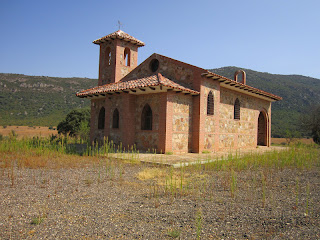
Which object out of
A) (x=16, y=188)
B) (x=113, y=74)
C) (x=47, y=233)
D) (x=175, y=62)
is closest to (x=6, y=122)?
(x=113, y=74)

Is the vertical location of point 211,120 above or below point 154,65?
Result: below

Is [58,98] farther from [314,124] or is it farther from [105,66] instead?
[314,124]

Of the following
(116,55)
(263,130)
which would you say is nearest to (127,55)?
(116,55)

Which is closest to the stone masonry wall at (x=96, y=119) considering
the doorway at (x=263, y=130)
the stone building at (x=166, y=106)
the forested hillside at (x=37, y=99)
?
the stone building at (x=166, y=106)

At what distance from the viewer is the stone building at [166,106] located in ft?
42.4

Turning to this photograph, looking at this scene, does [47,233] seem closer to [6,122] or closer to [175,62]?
[175,62]

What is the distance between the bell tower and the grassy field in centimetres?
1080

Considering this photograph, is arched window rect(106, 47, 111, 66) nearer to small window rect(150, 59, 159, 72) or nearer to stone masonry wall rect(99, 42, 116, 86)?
stone masonry wall rect(99, 42, 116, 86)

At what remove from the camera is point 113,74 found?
17828 mm

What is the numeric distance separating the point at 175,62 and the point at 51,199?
11.0 metres

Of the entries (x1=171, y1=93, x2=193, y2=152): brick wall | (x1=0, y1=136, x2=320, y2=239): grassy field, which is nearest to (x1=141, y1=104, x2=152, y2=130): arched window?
(x1=171, y1=93, x2=193, y2=152): brick wall

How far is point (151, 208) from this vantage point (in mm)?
4738

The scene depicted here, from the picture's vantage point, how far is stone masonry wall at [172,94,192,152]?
1305 cm

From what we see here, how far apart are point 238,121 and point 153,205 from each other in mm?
13971
